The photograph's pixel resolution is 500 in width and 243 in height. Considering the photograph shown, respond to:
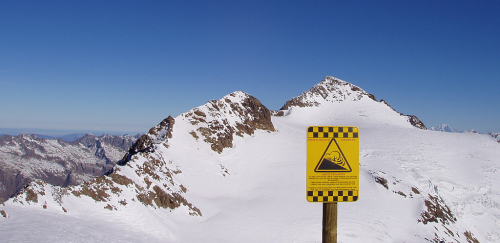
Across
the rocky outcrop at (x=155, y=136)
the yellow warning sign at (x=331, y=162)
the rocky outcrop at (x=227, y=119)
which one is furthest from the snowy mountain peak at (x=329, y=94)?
the yellow warning sign at (x=331, y=162)

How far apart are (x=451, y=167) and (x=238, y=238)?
167 feet

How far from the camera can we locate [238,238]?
73.4 feet

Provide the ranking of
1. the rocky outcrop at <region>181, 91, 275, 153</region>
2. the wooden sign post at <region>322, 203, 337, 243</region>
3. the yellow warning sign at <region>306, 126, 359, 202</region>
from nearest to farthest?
the yellow warning sign at <region>306, 126, 359, 202</region> → the wooden sign post at <region>322, 203, 337, 243</region> → the rocky outcrop at <region>181, 91, 275, 153</region>

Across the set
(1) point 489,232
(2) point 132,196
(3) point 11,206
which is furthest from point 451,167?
(3) point 11,206

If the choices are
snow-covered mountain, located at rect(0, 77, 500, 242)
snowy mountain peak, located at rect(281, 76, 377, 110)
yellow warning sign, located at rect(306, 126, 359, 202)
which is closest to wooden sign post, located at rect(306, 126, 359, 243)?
yellow warning sign, located at rect(306, 126, 359, 202)

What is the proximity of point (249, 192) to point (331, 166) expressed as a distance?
34.0 m

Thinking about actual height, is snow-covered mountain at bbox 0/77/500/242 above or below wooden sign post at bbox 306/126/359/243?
below

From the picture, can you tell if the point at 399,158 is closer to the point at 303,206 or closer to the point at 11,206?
the point at 303,206

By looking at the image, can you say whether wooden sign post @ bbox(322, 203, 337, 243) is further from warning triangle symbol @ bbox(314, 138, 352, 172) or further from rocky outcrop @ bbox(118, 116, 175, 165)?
rocky outcrop @ bbox(118, 116, 175, 165)

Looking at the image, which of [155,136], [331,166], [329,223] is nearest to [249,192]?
[155,136]

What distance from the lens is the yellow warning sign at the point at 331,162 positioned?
4664mm

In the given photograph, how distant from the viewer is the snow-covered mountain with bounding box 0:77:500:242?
1669cm

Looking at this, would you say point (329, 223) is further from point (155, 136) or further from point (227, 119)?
point (227, 119)

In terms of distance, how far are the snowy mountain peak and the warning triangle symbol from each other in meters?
105
